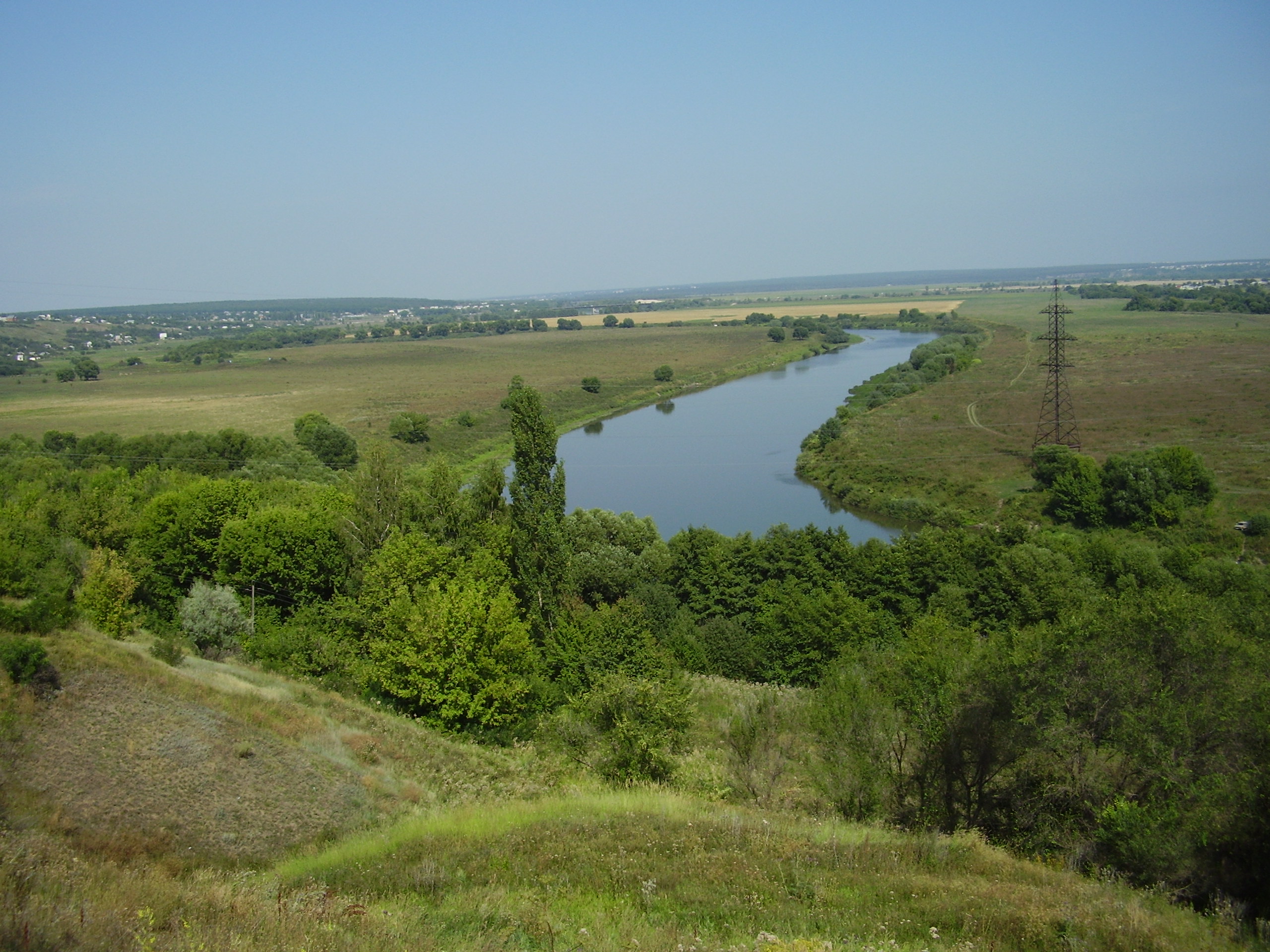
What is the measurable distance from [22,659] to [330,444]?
31667 millimetres

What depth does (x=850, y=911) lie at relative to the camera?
5.85 m

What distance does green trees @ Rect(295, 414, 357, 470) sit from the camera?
39.6 metres

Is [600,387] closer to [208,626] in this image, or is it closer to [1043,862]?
[208,626]

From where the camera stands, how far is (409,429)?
45.5 meters

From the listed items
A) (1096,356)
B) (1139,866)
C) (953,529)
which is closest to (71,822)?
(1139,866)

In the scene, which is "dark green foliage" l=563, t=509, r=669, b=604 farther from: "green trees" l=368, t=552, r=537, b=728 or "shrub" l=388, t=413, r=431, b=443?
"shrub" l=388, t=413, r=431, b=443

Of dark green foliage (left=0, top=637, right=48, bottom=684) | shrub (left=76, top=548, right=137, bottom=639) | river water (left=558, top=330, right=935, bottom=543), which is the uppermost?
dark green foliage (left=0, top=637, right=48, bottom=684)

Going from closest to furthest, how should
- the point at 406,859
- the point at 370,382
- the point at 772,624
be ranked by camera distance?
1. the point at 406,859
2. the point at 772,624
3. the point at 370,382

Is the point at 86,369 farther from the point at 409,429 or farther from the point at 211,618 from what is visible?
the point at 211,618

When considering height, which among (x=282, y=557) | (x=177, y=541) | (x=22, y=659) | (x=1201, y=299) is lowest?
(x=282, y=557)

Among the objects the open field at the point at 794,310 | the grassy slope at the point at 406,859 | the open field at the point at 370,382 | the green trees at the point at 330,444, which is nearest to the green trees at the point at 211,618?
the grassy slope at the point at 406,859

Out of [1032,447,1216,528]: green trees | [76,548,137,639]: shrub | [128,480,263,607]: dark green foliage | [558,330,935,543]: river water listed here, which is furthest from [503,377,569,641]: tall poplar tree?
[1032,447,1216,528]: green trees

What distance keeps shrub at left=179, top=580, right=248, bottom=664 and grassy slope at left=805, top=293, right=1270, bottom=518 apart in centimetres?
2551

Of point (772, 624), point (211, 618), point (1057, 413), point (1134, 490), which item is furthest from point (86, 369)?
point (1134, 490)
